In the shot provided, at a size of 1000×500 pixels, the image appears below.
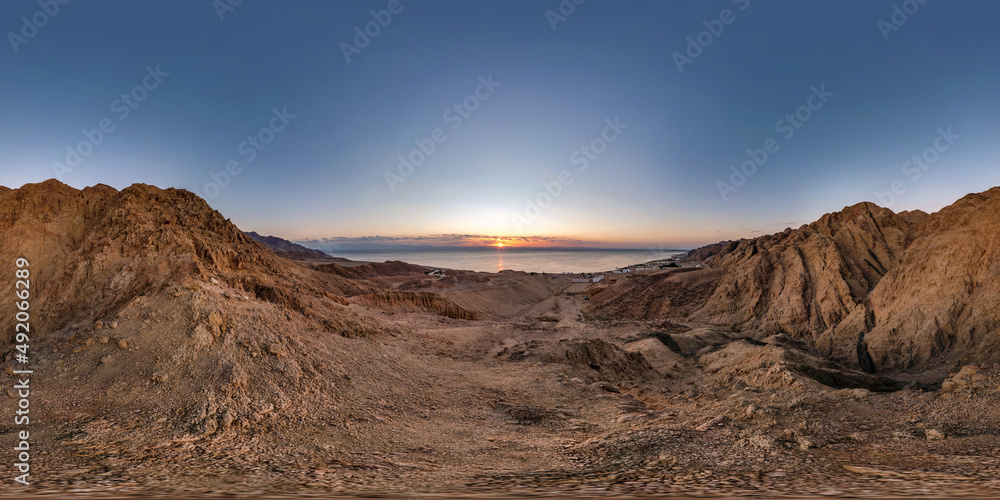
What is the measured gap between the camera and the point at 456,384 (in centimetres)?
1427

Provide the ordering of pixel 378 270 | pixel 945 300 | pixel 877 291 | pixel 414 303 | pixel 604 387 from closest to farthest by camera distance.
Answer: pixel 604 387 < pixel 945 300 < pixel 877 291 < pixel 414 303 < pixel 378 270

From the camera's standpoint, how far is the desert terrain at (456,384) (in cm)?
609

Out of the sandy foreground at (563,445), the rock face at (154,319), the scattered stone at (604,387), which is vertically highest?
the rock face at (154,319)

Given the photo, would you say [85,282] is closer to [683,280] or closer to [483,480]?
[483,480]

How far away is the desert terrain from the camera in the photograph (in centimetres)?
609

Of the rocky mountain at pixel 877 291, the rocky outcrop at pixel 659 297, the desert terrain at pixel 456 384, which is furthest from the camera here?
the rocky outcrop at pixel 659 297

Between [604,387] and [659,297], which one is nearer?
[604,387]

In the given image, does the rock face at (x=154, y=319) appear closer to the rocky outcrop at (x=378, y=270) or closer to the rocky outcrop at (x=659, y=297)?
the rocky outcrop at (x=659, y=297)

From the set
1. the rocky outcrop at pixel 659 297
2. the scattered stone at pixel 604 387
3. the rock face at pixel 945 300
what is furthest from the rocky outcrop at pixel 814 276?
the scattered stone at pixel 604 387

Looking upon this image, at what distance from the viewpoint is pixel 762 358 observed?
52.5 ft

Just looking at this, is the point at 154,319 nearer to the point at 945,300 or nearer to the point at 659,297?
the point at 945,300

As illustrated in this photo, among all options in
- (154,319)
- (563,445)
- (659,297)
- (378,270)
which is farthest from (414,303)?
(378,270)

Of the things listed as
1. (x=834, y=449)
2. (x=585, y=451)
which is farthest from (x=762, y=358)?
(x=585, y=451)

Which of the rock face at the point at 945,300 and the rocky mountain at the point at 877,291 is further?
the rocky mountain at the point at 877,291
